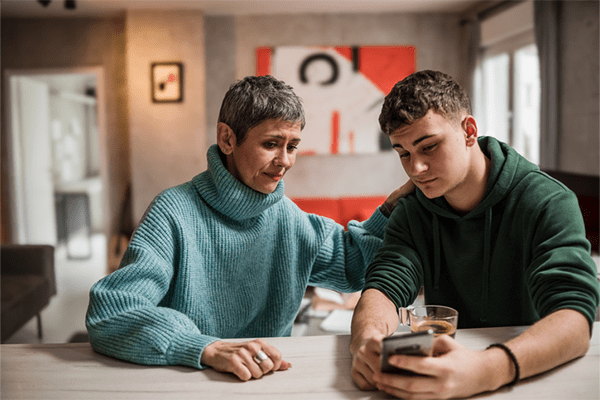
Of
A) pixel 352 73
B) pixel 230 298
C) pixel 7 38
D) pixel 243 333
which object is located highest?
pixel 7 38

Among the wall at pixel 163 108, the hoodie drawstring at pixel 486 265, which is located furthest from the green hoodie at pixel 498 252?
the wall at pixel 163 108

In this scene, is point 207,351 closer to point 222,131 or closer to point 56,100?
→ point 222,131

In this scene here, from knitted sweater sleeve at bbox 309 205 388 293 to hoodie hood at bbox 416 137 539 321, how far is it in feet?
0.81

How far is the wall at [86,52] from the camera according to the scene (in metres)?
5.29

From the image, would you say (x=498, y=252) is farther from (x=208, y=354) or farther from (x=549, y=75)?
(x=549, y=75)

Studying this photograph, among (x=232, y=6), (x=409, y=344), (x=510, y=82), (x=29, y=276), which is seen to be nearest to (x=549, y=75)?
(x=510, y=82)

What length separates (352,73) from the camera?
5.34m

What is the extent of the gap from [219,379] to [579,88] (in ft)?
11.7

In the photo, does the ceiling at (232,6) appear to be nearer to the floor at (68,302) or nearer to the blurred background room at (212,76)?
the blurred background room at (212,76)

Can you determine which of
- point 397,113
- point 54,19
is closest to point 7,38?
point 54,19

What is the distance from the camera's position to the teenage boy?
34.9 inches

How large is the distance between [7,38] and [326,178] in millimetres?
3974

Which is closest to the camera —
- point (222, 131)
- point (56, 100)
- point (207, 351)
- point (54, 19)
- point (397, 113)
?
point (207, 351)

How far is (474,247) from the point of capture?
3.92 feet
